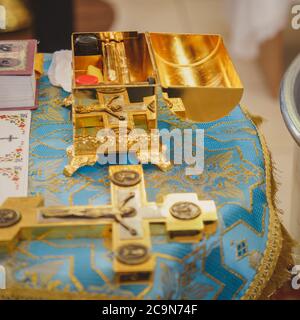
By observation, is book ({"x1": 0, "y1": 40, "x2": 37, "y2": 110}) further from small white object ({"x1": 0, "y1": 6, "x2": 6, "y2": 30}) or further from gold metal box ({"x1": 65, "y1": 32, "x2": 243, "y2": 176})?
small white object ({"x1": 0, "y1": 6, "x2": 6, "y2": 30})

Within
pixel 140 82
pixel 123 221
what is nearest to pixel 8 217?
pixel 123 221

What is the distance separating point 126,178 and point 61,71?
64 centimetres

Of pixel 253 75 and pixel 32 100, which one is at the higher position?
pixel 32 100

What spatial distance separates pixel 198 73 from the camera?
195cm

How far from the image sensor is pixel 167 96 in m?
1.72

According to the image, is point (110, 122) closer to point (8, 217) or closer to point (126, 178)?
point (126, 178)

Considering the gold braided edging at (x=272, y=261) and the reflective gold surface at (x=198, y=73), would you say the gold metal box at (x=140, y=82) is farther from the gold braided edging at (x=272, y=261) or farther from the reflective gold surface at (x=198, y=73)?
the gold braided edging at (x=272, y=261)

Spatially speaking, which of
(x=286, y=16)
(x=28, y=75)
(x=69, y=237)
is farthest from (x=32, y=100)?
(x=286, y=16)

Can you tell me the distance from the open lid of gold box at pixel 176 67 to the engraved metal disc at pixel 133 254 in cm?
48

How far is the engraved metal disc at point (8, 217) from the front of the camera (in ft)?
4.54

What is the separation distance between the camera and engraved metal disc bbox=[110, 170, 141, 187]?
152cm

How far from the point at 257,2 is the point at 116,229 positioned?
2.61 metres
